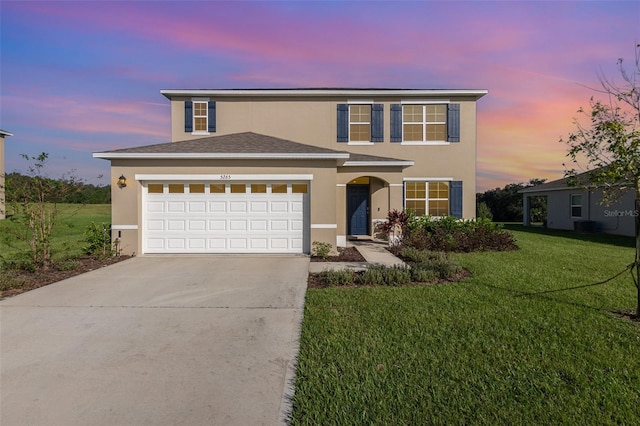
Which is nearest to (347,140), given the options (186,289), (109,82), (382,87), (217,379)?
(382,87)

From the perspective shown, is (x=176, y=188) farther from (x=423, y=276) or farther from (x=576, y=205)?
(x=576, y=205)

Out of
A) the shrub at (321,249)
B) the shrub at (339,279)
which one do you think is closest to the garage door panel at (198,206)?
the shrub at (321,249)

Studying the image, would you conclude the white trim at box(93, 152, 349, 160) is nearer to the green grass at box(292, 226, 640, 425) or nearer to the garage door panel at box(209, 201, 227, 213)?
the garage door panel at box(209, 201, 227, 213)

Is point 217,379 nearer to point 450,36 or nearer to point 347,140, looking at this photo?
point 450,36

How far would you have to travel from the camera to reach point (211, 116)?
55.9 ft

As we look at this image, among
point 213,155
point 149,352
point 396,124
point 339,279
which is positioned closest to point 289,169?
point 213,155

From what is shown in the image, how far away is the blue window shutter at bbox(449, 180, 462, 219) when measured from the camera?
16.3m

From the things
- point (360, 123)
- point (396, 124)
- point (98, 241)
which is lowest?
point (98, 241)

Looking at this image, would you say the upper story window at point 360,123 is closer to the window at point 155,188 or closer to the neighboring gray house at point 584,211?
the window at point 155,188

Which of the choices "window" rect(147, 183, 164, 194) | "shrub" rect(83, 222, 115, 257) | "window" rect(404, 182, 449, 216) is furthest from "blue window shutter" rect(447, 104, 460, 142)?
"shrub" rect(83, 222, 115, 257)

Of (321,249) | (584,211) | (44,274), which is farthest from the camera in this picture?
(584,211)

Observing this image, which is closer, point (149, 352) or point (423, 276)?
point (149, 352)

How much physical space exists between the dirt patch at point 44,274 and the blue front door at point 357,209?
9.06 meters

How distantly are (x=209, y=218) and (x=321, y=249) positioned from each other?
12.0 ft
